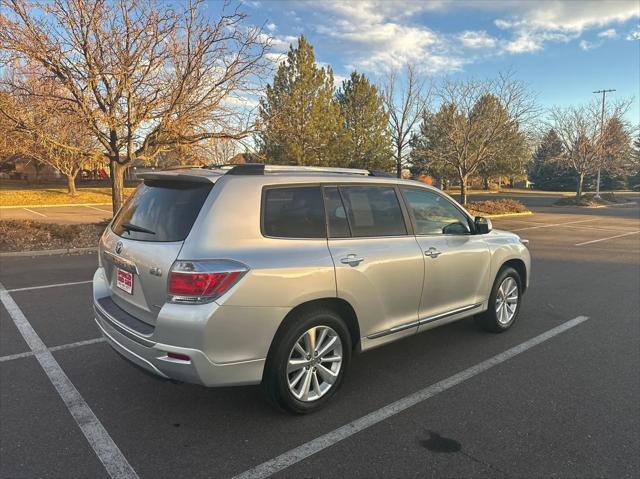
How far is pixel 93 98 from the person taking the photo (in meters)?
10.3

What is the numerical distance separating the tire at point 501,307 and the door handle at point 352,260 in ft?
6.82

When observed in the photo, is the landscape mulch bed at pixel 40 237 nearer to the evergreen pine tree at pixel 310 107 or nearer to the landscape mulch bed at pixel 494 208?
the evergreen pine tree at pixel 310 107

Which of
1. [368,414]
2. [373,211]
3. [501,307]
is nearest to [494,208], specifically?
[501,307]

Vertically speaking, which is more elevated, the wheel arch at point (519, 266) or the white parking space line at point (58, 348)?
the wheel arch at point (519, 266)

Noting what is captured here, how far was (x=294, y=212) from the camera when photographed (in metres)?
3.36

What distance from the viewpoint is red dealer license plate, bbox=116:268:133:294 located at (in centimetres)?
324

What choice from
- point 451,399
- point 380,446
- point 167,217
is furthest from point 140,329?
point 451,399

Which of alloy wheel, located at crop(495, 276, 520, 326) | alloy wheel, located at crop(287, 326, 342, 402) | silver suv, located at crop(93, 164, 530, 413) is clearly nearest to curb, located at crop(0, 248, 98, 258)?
silver suv, located at crop(93, 164, 530, 413)

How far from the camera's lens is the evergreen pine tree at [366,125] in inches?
1273

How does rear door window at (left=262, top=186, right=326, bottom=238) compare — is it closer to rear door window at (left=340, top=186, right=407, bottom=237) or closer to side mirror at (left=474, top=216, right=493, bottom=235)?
rear door window at (left=340, top=186, right=407, bottom=237)

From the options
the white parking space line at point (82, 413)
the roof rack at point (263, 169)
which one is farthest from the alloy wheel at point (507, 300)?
the white parking space line at point (82, 413)

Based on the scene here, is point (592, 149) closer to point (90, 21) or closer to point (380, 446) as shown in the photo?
point (90, 21)

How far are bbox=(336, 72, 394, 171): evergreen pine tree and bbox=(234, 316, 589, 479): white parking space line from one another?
28432mm

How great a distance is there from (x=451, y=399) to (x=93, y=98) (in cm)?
1012
